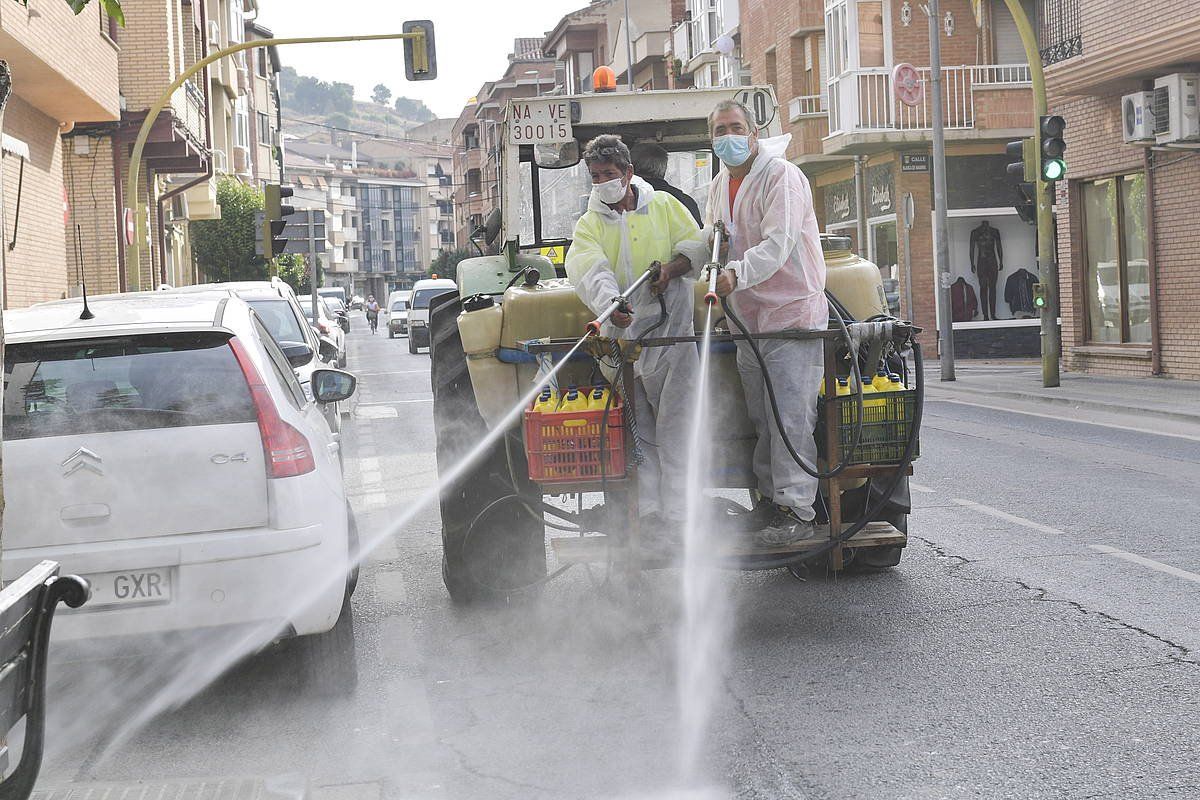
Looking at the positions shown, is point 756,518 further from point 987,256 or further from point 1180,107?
point 987,256

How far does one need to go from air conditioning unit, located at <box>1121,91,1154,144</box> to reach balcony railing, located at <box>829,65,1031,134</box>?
386 inches

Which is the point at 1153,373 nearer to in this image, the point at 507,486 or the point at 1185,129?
the point at 1185,129

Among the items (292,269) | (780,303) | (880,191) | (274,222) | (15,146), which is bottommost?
(780,303)

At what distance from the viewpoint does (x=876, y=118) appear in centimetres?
3116

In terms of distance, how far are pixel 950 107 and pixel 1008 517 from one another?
75.7 ft

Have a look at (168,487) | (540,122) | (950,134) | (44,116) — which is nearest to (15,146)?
(44,116)

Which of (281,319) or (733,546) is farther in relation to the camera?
(281,319)

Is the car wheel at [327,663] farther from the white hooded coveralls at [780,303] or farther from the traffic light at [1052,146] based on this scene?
the traffic light at [1052,146]

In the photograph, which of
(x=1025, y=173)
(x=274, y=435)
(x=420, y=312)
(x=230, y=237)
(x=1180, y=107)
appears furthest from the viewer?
(x=230, y=237)

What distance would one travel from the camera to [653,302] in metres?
6.54

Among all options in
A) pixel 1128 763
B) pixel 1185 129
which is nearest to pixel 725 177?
pixel 1128 763

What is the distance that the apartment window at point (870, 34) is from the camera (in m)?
31.7

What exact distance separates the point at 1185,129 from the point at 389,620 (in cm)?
1606

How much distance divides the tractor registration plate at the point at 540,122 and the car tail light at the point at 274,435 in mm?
3121
